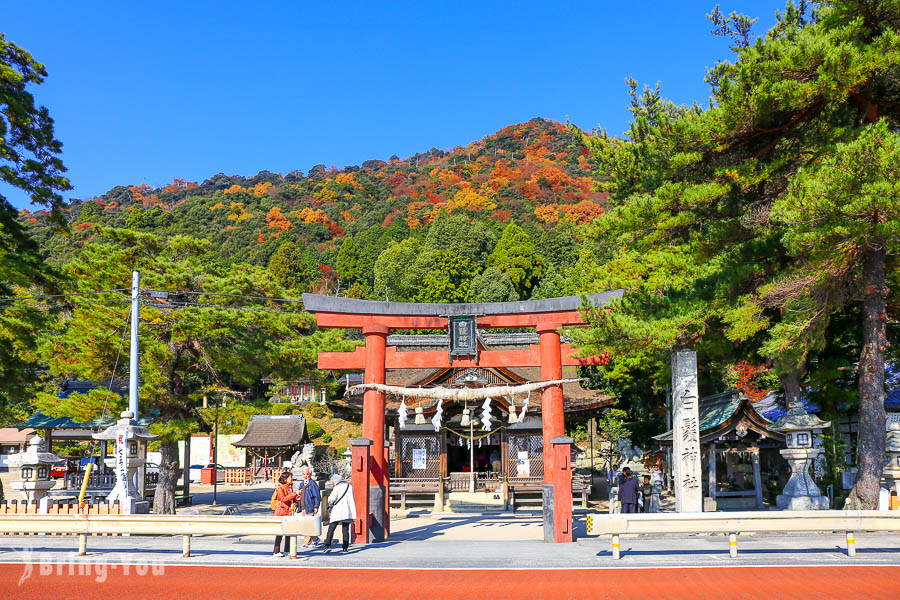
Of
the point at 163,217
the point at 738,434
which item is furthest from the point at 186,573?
the point at 163,217

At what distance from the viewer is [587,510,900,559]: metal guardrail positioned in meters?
10.9

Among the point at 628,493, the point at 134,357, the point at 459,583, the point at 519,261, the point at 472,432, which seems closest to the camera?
the point at 459,583

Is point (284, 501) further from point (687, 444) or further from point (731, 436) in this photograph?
point (731, 436)

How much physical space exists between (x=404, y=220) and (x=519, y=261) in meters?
30.6

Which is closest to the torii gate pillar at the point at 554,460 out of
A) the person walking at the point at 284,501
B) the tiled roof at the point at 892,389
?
the person walking at the point at 284,501

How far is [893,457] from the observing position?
16.2 meters

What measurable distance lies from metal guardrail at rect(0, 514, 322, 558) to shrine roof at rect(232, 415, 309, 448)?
24.7 metres

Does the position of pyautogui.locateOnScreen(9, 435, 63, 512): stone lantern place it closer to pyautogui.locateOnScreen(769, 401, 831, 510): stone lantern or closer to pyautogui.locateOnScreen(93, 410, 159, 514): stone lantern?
pyautogui.locateOnScreen(93, 410, 159, 514): stone lantern

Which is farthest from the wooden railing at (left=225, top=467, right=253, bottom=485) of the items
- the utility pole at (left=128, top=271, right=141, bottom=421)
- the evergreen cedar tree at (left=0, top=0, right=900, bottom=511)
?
the utility pole at (left=128, top=271, right=141, bottom=421)

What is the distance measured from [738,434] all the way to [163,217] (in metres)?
87.6

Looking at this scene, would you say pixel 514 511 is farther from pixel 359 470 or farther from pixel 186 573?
pixel 186 573

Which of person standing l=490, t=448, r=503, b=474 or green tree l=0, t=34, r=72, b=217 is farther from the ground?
green tree l=0, t=34, r=72, b=217

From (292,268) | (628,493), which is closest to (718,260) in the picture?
(628,493)

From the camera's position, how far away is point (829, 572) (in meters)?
9.73
